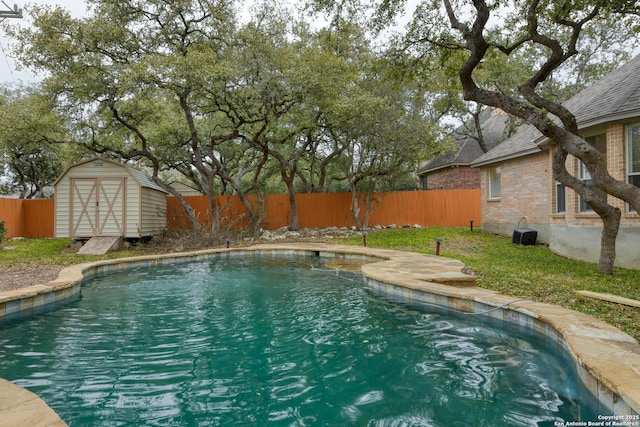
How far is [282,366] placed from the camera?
133 inches

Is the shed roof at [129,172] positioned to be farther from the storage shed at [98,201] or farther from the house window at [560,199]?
the house window at [560,199]

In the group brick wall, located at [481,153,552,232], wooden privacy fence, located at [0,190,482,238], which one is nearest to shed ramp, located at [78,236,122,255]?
wooden privacy fence, located at [0,190,482,238]

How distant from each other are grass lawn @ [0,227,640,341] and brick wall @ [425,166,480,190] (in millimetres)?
7256

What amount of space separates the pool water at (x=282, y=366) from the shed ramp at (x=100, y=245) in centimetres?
575

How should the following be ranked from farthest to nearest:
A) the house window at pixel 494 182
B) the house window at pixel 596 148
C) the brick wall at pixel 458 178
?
the brick wall at pixel 458 178
the house window at pixel 494 182
the house window at pixel 596 148

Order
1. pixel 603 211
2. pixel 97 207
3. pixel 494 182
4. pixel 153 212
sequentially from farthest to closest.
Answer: pixel 494 182 < pixel 153 212 < pixel 97 207 < pixel 603 211

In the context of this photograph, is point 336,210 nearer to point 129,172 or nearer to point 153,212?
point 153,212

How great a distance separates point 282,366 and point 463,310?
2602mm

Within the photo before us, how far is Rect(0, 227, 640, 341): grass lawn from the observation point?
175 inches

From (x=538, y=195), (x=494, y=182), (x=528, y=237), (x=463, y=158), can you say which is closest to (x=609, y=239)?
(x=528, y=237)

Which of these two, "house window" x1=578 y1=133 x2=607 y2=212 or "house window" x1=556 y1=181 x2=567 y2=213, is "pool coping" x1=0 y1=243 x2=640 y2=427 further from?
"house window" x1=556 y1=181 x2=567 y2=213

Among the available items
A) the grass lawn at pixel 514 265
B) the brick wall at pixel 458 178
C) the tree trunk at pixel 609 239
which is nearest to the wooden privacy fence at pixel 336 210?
the grass lawn at pixel 514 265

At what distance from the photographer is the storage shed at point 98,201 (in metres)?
11.7

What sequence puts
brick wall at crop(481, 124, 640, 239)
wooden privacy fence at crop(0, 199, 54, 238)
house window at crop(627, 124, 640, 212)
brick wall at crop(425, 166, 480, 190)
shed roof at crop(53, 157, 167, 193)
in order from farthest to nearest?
1. brick wall at crop(425, 166, 480, 190)
2. wooden privacy fence at crop(0, 199, 54, 238)
3. shed roof at crop(53, 157, 167, 193)
4. brick wall at crop(481, 124, 640, 239)
5. house window at crop(627, 124, 640, 212)
